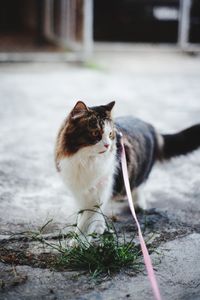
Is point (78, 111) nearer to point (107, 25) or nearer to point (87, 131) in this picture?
point (87, 131)

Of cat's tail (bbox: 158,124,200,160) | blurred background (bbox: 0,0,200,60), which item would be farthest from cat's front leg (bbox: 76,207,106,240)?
blurred background (bbox: 0,0,200,60)

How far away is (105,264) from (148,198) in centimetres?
124

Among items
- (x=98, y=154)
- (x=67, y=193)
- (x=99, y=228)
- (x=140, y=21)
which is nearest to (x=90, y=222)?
→ (x=99, y=228)

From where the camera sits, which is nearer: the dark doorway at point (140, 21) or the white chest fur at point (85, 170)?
the white chest fur at point (85, 170)

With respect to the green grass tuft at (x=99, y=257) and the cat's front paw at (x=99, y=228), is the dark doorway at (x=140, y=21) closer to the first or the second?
the cat's front paw at (x=99, y=228)

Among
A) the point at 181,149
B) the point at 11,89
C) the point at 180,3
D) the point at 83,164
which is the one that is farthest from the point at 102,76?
the point at 83,164

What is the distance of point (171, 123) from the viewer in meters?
5.48

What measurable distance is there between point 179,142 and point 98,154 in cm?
100

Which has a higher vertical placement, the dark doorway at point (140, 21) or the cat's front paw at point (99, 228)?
the dark doorway at point (140, 21)

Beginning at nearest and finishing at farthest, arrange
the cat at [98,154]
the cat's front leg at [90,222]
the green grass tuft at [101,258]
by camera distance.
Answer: the green grass tuft at [101,258] < the cat at [98,154] < the cat's front leg at [90,222]

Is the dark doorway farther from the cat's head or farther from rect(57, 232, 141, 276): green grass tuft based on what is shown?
rect(57, 232, 141, 276): green grass tuft

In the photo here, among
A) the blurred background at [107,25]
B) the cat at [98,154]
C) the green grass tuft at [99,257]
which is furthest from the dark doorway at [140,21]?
the green grass tuft at [99,257]

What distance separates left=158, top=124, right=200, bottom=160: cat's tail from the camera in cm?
339

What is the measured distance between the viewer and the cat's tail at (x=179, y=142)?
339 centimetres
